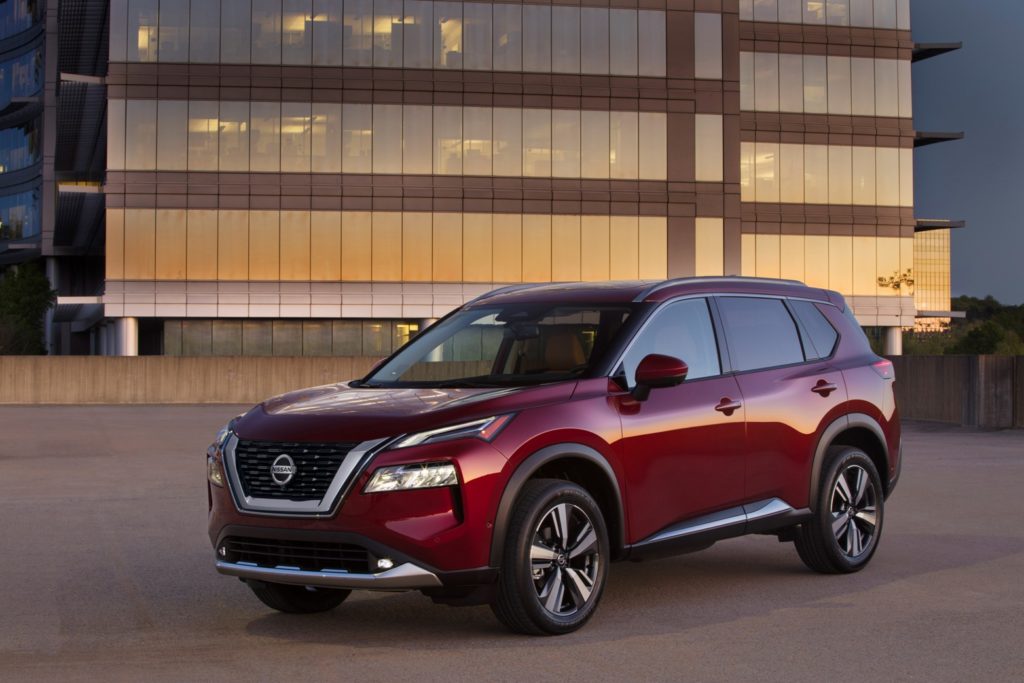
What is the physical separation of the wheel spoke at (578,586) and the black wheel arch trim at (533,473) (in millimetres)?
331

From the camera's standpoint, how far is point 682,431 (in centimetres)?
833

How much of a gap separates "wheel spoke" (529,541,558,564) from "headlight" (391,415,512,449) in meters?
0.61

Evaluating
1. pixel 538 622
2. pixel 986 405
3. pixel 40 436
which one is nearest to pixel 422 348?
pixel 538 622

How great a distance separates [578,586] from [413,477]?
3.74ft

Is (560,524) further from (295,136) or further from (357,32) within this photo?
(357,32)

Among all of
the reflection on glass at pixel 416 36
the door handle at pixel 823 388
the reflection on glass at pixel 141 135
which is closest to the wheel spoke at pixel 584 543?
the door handle at pixel 823 388

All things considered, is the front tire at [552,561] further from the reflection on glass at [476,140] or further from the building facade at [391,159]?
the reflection on glass at [476,140]

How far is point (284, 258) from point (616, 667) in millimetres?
53778

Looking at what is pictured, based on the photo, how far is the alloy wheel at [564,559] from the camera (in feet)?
24.5

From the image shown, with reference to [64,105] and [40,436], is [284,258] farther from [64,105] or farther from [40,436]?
[40,436]

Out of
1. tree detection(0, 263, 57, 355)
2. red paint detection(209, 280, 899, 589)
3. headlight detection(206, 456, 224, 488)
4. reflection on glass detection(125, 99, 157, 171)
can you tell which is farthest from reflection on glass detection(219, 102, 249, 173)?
headlight detection(206, 456, 224, 488)

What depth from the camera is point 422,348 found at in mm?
9062

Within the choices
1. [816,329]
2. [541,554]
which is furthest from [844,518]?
[541,554]

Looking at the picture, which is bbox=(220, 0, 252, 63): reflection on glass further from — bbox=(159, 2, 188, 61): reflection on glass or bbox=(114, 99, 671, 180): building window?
bbox=(114, 99, 671, 180): building window
